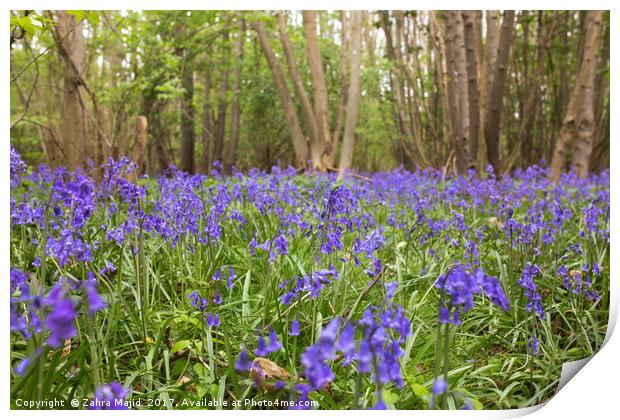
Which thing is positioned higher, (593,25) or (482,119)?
(593,25)

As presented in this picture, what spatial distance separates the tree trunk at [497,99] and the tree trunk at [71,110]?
5.00 meters

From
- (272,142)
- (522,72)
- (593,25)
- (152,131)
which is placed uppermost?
(593,25)

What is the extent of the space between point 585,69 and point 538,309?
455cm

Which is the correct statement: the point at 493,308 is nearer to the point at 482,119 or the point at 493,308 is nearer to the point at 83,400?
the point at 83,400

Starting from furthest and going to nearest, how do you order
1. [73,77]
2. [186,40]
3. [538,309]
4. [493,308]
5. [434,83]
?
[434,83] → [186,40] → [73,77] → [493,308] → [538,309]

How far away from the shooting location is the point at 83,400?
4.89 ft

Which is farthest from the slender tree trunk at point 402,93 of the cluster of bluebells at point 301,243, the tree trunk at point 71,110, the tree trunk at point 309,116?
the tree trunk at point 71,110

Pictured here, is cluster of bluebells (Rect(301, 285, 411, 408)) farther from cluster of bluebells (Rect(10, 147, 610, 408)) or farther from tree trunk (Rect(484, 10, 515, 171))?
tree trunk (Rect(484, 10, 515, 171))

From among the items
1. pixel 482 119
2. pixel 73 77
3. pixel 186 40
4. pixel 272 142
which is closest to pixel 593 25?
pixel 482 119

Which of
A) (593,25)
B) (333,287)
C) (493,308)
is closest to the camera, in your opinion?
(333,287)

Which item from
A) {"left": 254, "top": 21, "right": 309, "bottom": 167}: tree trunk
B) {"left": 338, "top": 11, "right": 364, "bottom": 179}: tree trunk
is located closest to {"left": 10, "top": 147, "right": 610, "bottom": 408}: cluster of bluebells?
{"left": 338, "top": 11, "right": 364, "bottom": 179}: tree trunk

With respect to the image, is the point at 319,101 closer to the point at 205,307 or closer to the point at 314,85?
the point at 314,85

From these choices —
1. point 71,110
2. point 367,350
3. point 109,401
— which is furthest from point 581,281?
point 71,110

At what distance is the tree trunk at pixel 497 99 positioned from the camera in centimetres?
680
